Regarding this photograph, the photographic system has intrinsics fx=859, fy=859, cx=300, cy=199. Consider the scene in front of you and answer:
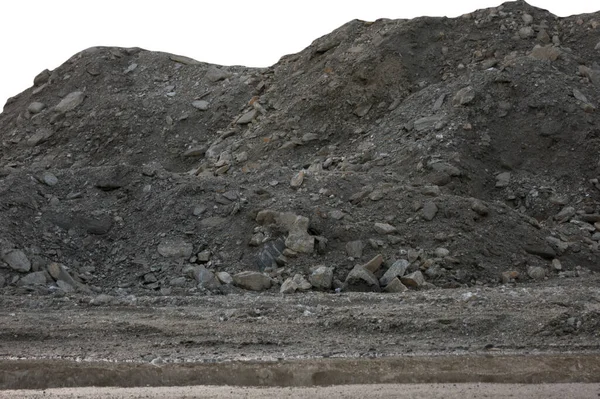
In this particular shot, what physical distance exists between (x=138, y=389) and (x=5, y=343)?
214 cm

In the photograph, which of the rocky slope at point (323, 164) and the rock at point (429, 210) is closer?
the rocky slope at point (323, 164)

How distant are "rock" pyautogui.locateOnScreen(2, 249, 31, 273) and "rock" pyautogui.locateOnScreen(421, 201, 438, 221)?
5.38 m

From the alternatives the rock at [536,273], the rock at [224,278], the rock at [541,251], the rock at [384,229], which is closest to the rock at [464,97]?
the rock at [541,251]

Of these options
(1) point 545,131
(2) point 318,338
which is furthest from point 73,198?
(1) point 545,131

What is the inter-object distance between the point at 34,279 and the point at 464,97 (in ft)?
29.5

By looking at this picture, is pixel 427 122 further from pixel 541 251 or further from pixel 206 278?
pixel 206 278

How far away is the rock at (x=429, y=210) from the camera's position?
476 inches

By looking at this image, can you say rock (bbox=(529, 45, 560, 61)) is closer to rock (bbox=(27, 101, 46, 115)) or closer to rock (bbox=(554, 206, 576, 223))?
rock (bbox=(554, 206, 576, 223))

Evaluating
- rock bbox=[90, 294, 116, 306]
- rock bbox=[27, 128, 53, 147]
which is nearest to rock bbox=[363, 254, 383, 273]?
rock bbox=[90, 294, 116, 306]

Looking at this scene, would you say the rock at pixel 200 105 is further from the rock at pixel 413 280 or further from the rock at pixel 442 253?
the rock at pixel 413 280

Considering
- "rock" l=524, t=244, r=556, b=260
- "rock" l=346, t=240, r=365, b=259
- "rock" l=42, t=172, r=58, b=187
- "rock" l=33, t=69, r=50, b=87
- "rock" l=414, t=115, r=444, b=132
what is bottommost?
"rock" l=524, t=244, r=556, b=260

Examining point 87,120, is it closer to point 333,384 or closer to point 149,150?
point 149,150

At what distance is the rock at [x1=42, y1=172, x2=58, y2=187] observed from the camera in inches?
520

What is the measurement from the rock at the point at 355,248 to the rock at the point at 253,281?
48.4 inches
